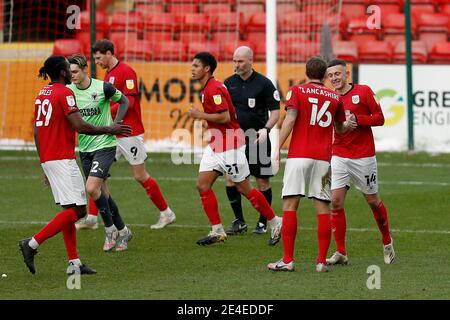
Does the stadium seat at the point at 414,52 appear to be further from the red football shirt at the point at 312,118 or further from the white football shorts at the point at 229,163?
the red football shirt at the point at 312,118

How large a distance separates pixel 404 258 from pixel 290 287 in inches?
86.9

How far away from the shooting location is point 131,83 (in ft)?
45.7

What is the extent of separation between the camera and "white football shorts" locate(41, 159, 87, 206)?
10.7m

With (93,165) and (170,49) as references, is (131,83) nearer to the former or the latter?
(93,165)

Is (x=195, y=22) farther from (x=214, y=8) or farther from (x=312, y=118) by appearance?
(x=312, y=118)

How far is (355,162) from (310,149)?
0.83 meters

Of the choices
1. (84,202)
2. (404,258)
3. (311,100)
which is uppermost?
(311,100)

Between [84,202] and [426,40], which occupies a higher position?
[426,40]

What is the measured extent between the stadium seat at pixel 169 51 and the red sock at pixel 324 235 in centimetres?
1321

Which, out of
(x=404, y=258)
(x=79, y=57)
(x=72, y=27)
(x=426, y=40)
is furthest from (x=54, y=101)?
(x=426, y=40)

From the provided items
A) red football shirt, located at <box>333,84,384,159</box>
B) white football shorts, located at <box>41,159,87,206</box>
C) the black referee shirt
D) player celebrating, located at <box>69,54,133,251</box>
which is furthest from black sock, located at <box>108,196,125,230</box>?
red football shirt, located at <box>333,84,384,159</box>

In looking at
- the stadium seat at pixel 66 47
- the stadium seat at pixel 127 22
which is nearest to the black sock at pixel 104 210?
the stadium seat at pixel 66 47

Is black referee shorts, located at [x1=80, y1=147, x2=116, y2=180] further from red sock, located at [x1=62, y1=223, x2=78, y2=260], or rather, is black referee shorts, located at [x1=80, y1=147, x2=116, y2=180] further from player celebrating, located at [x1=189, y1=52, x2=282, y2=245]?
red sock, located at [x1=62, y1=223, x2=78, y2=260]

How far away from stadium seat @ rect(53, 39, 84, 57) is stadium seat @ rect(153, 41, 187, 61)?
63.3 inches
